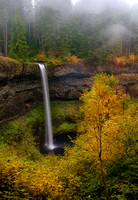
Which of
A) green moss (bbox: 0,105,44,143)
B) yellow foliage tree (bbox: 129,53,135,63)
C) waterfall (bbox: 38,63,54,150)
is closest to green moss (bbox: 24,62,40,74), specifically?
waterfall (bbox: 38,63,54,150)

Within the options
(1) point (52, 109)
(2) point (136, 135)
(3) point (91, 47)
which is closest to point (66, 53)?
(3) point (91, 47)

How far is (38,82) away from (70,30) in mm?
18783

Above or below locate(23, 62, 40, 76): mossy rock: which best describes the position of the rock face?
below

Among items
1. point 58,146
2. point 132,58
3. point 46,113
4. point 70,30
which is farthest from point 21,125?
point 132,58

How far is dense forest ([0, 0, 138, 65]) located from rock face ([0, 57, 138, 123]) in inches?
97.9

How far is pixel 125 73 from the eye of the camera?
3709 centimetres

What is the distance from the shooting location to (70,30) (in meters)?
36.6

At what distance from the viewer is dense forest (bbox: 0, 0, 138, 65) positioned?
101 ft

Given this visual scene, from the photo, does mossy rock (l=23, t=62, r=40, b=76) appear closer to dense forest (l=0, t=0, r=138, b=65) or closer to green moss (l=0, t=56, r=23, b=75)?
green moss (l=0, t=56, r=23, b=75)

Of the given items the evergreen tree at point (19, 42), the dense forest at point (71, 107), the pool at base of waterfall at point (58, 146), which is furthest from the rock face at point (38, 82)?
the pool at base of waterfall at point (58, 146)

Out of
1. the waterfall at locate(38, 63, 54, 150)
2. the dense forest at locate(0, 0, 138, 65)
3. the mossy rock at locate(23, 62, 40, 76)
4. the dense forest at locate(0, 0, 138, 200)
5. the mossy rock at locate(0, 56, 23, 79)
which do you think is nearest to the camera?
the dense forest at locate(0, 0, 138, 200)

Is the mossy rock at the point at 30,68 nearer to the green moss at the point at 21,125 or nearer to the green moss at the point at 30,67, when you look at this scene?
the green moss at the point at 30,67

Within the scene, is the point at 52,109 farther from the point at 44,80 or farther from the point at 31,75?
the point at 31,75

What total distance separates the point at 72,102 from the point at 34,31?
960 inches
